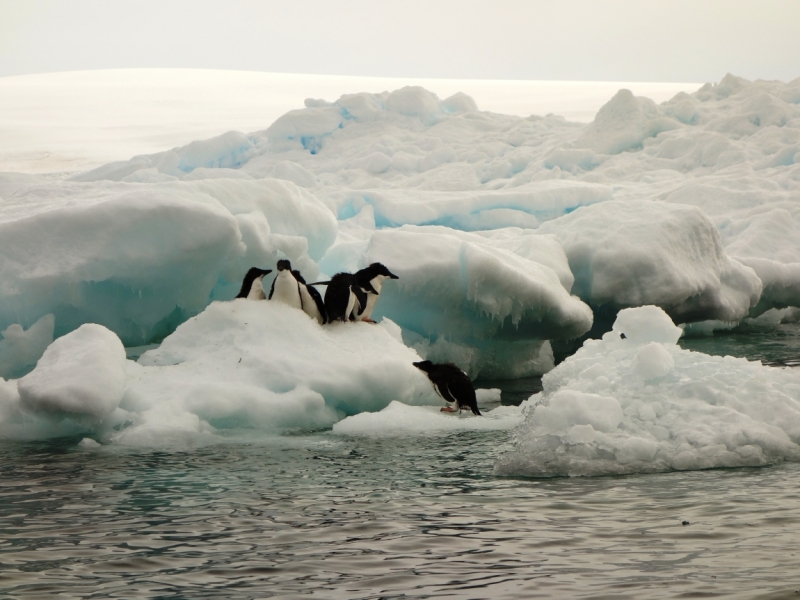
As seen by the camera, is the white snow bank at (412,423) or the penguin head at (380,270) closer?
the white snow bank at (412,423)

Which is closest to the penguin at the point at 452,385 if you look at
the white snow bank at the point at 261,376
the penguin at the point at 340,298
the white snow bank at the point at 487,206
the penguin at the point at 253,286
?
the white snow bank at the point at 261,376

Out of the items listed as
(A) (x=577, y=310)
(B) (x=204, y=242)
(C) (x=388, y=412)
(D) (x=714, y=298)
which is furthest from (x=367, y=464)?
(D) (x=714, y=298)

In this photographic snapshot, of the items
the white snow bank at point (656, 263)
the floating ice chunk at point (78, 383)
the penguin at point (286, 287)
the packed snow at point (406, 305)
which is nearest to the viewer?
the packed snow at point (406, 305)

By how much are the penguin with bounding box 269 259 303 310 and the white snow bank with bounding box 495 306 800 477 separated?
9.09 feet

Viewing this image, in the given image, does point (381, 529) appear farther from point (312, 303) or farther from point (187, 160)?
point (187, 160)

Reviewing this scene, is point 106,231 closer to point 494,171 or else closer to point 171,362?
point 171,362

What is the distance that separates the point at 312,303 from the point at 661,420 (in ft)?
11.6

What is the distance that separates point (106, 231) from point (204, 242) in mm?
852

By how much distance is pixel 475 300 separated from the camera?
377 inches

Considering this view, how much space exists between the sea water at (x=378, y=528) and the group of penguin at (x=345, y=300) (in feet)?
4.62

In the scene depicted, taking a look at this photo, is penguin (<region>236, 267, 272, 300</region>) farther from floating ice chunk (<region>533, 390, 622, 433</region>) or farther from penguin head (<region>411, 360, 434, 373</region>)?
floating ice chunk (<region>533, 390, 622, 433</region>)

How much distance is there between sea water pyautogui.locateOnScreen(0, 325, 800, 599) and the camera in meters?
3.58

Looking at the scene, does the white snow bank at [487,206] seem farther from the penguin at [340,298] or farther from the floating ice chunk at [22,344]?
the floating ice chunk at [22,344]

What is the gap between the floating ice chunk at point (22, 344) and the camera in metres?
8.21
